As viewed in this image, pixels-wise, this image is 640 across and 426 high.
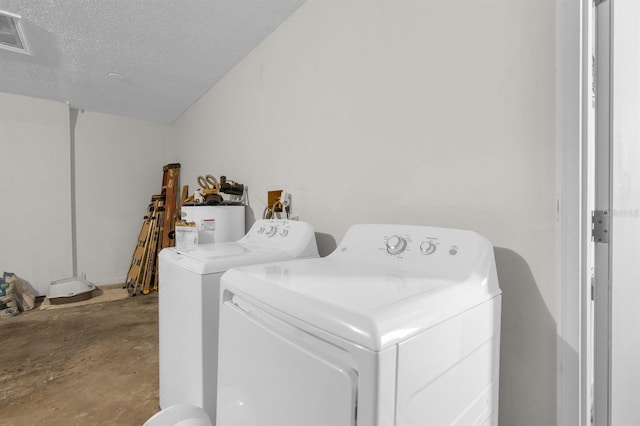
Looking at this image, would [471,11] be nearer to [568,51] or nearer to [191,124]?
[568,51]

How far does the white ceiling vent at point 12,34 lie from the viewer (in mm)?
1906

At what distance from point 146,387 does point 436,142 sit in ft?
6.62

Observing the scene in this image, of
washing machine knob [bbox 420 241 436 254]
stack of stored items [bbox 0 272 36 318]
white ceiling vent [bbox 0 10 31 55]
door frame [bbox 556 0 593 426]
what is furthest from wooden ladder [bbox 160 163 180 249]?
door frame [bbox 556 0 593 426]


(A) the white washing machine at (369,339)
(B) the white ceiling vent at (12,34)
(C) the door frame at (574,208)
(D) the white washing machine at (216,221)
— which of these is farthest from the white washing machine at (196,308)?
(B) the white ceiling vent at (12,34)

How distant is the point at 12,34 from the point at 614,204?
11.4 ft

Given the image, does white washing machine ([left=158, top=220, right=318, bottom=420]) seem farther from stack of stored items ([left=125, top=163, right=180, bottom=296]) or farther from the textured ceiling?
stack of stored items ([left=125, top=163, right=180, bottom=296])

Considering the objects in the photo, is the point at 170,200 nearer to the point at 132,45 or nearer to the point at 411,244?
the point at 132,45

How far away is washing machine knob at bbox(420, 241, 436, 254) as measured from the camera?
38.2 inches

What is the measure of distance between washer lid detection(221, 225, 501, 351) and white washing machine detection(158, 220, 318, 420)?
286 mm

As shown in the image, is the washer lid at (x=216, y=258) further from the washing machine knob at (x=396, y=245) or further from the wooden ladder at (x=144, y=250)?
the wooden ladder at (x=144, y=250)

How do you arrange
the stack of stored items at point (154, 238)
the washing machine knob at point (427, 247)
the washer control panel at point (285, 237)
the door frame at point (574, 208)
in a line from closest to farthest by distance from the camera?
the door frame at point (574, 208) < the washing machine knob at point (427, 247) < the washer control panel at point (285, 237) < the stack of stored items at point (154, 238)

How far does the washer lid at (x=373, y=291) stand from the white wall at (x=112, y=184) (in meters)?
3.91

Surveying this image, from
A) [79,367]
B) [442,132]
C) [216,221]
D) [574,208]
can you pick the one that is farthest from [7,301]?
[574,208]

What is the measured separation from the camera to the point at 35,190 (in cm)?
340
